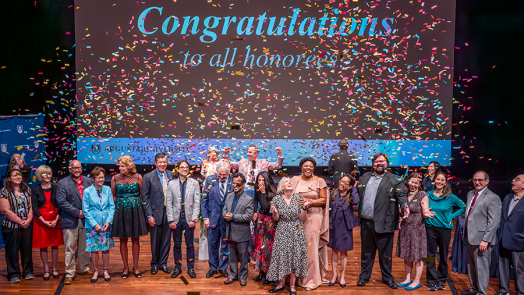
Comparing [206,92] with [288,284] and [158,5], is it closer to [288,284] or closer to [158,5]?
[158,5]

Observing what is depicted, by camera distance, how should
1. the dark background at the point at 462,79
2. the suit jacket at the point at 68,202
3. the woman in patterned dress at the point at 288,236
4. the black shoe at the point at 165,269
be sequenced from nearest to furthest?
the woman in patterned dress at the point at 288,236
the suit jacket at the point at 68,202
the black shoe at the point at 165,269
the dark background at the point at 462,79

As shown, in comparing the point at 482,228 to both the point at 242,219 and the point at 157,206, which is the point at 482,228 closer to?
the point at 242,219

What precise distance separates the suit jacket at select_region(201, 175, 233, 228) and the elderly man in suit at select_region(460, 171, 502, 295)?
9.01 feet

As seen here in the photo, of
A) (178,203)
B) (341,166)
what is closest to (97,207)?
(178,203)

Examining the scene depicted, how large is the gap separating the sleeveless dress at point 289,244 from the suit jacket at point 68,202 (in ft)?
7.86

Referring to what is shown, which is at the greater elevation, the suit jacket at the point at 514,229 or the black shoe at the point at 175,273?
the suit jacket at the point at 514,229

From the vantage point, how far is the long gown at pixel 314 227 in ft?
14.3

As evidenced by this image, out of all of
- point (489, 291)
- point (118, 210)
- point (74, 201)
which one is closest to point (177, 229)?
point (118, 210)

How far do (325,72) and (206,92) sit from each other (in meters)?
2.57

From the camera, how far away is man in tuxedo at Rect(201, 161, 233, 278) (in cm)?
471

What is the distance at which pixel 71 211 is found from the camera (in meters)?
4.61

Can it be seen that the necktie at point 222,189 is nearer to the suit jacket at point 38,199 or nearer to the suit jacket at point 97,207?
the suit jacket at point 97,207

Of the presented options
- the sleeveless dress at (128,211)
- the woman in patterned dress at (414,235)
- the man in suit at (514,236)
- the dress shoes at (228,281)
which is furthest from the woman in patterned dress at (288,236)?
the man in suit at (514,236)

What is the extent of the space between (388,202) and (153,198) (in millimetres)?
2788
